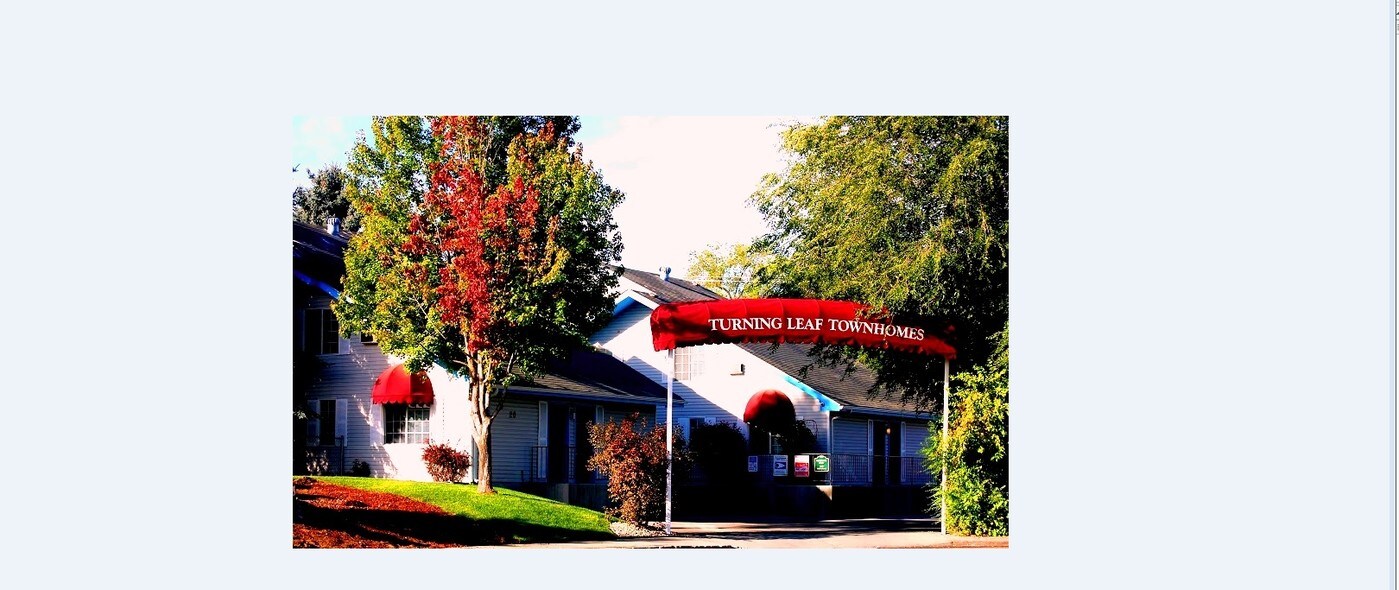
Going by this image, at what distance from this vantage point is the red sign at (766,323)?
22031 millimetres

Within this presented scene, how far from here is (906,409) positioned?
37.1 metres

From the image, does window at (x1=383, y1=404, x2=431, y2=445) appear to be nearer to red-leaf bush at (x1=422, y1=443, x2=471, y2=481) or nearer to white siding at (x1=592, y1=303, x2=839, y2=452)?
red-leaf bush at (x1=422, y1=443, x2=471, y2=481)

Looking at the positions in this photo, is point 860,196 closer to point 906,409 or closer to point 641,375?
point 641,375

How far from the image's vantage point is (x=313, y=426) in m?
28.1

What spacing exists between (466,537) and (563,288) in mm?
4347

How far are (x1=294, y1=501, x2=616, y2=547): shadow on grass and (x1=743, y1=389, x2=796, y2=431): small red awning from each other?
1095cm

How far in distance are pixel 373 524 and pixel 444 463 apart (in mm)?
5350

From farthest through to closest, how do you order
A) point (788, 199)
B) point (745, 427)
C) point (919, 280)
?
1. point (745, 427)
2. point (788, 199)
3. point (919, 280)

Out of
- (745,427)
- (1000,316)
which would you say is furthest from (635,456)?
(745,427)

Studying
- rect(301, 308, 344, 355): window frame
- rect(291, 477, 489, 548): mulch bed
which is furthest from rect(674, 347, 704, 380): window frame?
rect(291, 477, 489, 548): mulch bed

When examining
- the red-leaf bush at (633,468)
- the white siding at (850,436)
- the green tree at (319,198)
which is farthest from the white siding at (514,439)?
the green tree at (319,198)

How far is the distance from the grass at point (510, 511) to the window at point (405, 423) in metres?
2.36

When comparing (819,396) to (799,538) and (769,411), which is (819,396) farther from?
(799,538)

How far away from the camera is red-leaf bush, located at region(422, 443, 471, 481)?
85.8 feet
